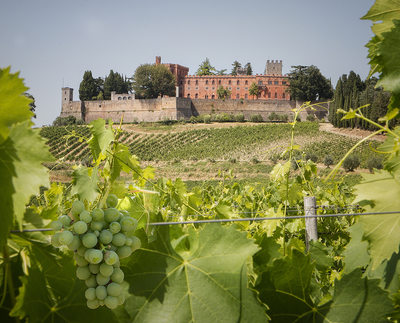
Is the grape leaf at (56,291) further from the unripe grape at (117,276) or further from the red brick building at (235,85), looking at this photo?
the red brick building at (235,85)

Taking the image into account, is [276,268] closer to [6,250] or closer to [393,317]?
[393,317]

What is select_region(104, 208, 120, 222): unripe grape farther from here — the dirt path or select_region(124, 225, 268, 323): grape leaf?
the dirt path

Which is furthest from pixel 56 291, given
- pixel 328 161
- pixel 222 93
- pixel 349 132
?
pixel 222 93

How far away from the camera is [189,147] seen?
30.8 meters

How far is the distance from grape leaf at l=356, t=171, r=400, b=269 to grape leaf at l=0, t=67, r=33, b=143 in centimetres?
51

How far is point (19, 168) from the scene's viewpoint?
1.14 feet

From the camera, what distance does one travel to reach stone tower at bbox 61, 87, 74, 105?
3847cm

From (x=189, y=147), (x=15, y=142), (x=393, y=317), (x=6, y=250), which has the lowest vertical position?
(x=189, y=147)

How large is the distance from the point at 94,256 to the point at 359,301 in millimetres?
362

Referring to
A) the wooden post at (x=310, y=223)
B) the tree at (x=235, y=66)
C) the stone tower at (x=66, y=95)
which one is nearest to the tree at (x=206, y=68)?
the tree at (x=235, y=66)

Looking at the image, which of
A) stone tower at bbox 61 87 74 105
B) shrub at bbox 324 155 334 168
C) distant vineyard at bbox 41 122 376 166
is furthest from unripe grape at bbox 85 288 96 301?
stone tower at bbox 61 87 74 105

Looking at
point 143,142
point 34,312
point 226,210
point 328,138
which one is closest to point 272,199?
point 226,210

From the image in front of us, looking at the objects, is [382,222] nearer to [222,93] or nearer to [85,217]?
[85,217]

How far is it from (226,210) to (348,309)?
0.51m
